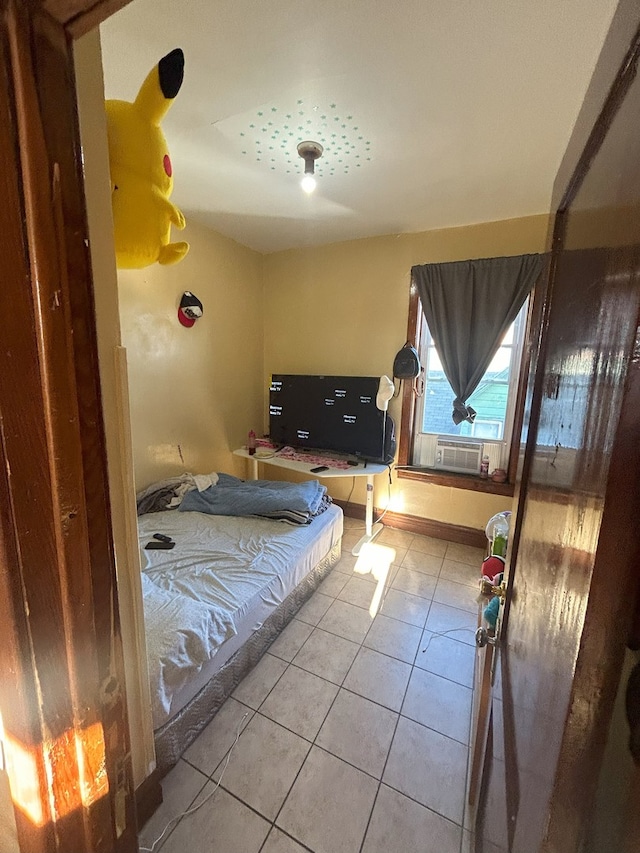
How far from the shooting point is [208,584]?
1651 mm

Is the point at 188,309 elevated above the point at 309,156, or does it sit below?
below

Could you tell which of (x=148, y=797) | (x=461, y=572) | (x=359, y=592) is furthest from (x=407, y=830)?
(x=461, y=572)

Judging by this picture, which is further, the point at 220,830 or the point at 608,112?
the point at 220,830

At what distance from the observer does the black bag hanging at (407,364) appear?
8.79 feet

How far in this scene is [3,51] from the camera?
43cm

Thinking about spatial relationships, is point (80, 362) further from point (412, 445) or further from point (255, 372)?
point (255, 372)

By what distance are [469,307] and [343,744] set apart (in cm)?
264

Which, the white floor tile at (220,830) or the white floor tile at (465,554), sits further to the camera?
the white floor tile at (465,554)

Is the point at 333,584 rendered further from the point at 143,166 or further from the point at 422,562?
the point at 143,166

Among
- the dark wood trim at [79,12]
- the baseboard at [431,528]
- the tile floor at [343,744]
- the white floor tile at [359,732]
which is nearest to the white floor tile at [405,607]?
the tile floor at [343,744]

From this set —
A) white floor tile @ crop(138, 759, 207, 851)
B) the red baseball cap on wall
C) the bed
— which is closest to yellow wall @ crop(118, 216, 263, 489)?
the red baseball cap on wall

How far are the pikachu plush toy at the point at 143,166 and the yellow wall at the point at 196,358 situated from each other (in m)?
1.45

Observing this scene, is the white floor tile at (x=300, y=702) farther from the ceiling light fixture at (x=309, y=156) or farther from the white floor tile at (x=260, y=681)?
the ceiling light fixture at (x=309, y=156)

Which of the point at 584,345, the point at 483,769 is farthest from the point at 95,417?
the point at 483,769
